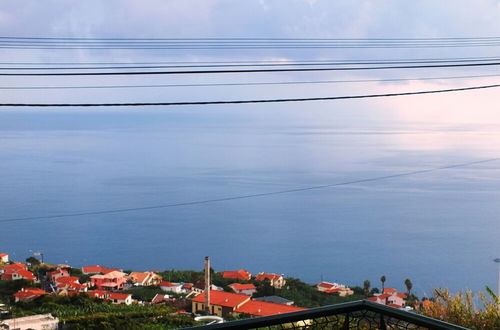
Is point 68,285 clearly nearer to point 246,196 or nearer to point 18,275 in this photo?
point 18,275

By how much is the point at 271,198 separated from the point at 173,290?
2347 centimetres

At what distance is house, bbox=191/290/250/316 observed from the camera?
8.81 meters

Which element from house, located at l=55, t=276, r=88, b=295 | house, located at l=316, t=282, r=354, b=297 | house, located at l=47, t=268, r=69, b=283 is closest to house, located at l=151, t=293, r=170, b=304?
house, located at l=55, t=276, r=88, b=295

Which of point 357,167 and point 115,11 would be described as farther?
point 357,167

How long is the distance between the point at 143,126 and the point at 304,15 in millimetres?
57014

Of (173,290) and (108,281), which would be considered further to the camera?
(108,281)

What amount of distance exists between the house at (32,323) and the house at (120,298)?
2.02 m

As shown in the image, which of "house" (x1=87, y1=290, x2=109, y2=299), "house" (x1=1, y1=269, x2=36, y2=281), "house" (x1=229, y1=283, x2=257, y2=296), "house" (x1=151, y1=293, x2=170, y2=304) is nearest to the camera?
"house" (x1=87, y1=290, x2=109, y2=299)

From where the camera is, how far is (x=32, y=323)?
22.9ft

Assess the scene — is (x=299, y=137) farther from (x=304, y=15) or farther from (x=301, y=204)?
(x=304, y=15)

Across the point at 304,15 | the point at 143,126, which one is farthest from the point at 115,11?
the point at 143,126

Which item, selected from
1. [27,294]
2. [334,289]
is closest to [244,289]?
[334,289]

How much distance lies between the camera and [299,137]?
2226 inches

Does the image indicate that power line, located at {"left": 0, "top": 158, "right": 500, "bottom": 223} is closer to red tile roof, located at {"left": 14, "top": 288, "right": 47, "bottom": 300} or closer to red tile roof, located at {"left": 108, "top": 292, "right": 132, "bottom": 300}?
red tile roof, located at {"left": 108, "top": 292, "right": 132, "bottom": 300}
